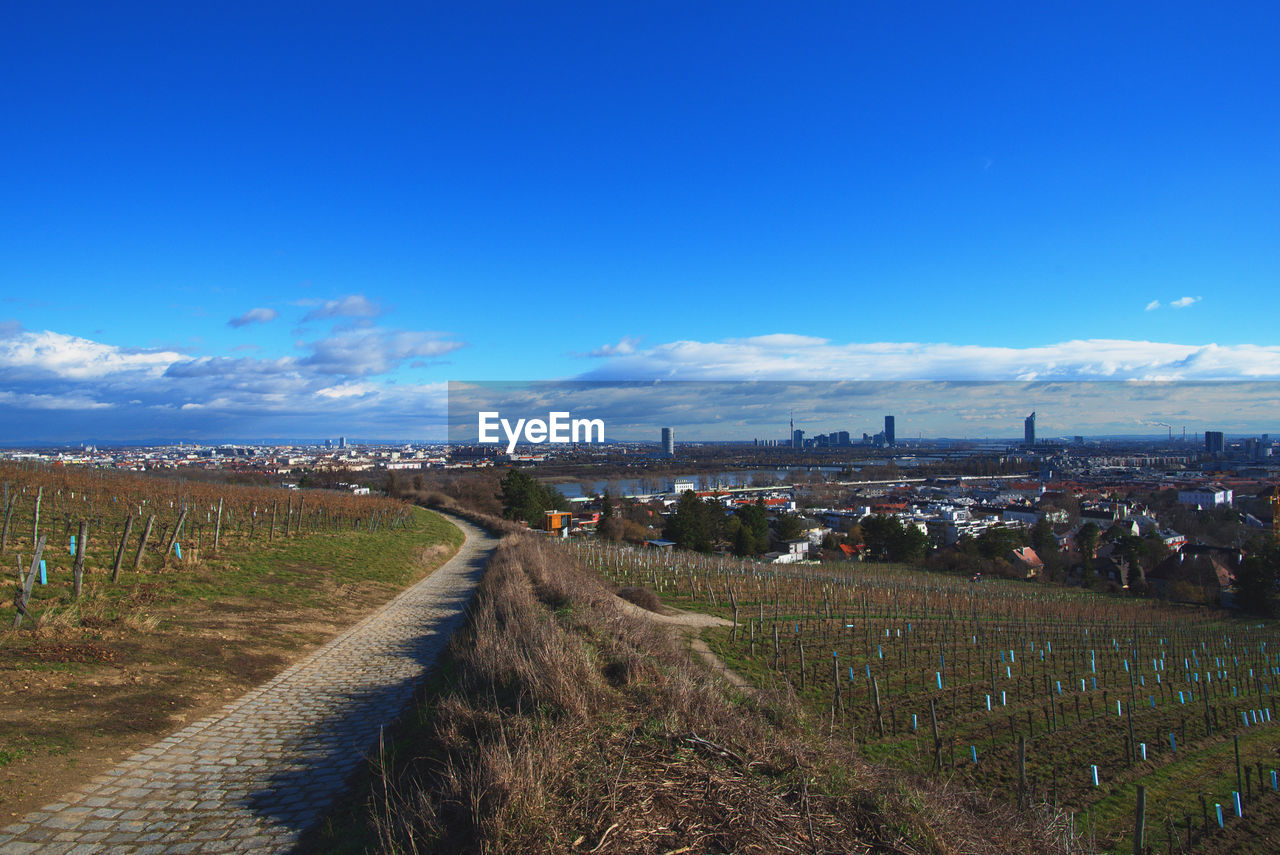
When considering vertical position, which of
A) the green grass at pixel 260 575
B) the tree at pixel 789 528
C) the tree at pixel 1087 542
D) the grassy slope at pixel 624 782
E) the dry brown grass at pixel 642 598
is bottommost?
the tree at pixel 1087 542

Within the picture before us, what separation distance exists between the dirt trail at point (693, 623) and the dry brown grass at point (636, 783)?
21.4 ft

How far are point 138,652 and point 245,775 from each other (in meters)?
3.86

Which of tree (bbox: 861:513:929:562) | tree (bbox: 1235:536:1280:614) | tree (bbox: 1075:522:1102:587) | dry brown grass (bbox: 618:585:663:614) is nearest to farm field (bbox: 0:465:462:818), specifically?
dry brown grass (bbox: 618:585:663:614)

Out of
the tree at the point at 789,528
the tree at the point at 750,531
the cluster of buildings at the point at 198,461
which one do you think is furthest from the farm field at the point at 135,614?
the tree at the point at 789,528

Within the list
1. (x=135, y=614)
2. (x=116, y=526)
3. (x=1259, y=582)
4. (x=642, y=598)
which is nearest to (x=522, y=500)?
(x=642, y=598)

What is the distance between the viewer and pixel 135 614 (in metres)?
9.05

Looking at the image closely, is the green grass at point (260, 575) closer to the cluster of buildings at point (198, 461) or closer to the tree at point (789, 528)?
the cluster of buildings at point (198, 461)

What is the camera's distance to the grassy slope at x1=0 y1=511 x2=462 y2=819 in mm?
5366

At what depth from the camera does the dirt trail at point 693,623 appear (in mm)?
12695

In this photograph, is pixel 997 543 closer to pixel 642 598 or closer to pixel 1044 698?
pixel 1044 698

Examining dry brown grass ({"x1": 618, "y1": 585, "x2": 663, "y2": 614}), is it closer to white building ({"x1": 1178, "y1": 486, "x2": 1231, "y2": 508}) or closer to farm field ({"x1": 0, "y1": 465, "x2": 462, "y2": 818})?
farm field ({"x1": 0, "y1": 465, "x2": 462, "y2": 818})

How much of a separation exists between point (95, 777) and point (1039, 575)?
173 feet

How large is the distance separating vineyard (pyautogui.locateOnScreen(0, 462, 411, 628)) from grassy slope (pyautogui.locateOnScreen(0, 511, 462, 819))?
0.29 meters

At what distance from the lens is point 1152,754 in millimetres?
11062
